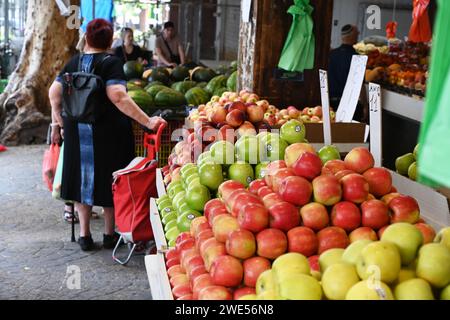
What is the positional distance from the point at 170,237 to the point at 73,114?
77.9 inches

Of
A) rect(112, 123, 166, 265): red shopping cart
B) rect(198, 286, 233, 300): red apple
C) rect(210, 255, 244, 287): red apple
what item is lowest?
→ rect(112, 123, 166, 265): red shopping cart

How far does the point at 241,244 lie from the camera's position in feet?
8.04

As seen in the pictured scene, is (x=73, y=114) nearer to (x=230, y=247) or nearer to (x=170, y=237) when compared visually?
(x=170, y=237)

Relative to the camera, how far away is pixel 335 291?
2010mm

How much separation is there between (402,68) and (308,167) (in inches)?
280

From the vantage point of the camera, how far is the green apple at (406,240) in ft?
7.04

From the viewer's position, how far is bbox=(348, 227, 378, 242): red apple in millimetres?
2455

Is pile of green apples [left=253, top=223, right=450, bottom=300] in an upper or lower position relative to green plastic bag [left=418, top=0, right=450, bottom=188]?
lower

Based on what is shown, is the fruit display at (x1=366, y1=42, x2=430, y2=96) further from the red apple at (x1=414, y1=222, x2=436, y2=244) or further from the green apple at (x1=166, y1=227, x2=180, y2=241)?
the red apple at (x1=414, y1=222, x2=436, y2=244)

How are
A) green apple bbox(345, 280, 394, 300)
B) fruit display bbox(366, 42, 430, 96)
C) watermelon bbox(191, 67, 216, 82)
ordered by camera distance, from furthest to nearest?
1. watermelon bbox(191, 67, 216, 82)
2. fruit display bbox(366, 42, 430, 96)
3. green apple bbox(345, 280, 394, 300)

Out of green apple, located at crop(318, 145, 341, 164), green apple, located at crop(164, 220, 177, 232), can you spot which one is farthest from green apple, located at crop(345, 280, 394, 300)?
green apple, located at crop(164, 220, 177, 232)

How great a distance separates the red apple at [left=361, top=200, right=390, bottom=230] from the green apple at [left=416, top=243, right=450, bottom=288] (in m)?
0.44

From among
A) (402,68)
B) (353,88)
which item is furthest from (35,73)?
(353,88)

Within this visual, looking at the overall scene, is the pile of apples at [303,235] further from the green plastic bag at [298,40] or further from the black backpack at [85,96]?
the green plastic bag at [298,40]
